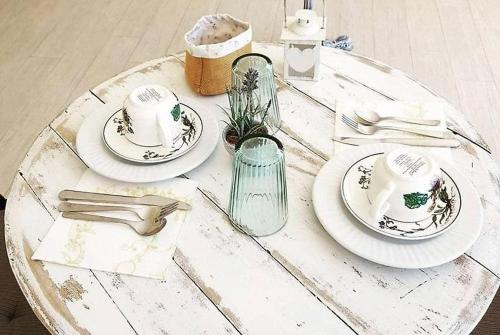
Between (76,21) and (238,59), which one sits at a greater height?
(238,59)

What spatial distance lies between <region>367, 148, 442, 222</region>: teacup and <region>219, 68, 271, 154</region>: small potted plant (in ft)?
0.80

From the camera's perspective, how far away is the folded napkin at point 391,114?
95 centimetres

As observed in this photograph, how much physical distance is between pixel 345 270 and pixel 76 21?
2165 mm

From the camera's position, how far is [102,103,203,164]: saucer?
91cm

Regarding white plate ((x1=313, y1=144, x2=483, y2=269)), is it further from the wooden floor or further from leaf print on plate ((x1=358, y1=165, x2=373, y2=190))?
the wooden floor

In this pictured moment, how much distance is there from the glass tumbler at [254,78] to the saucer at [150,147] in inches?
3.7

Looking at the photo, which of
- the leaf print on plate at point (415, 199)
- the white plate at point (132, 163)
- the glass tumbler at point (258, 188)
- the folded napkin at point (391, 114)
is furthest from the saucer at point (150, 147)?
the leaf print on plate at point (415, 199)

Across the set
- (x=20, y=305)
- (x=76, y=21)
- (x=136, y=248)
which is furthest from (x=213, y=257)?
(x=76, y=21)

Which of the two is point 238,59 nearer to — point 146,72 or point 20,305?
point 146,72

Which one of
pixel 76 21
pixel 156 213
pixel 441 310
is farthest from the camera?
pixel 76 21

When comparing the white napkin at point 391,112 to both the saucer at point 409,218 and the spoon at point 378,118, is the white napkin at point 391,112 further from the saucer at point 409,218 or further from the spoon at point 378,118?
the saucer at point 409,218

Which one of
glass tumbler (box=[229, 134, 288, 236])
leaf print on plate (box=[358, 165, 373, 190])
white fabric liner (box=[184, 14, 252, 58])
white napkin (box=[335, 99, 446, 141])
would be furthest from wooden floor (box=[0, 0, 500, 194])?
glass tumbler (box=[229, 134, 288, 236])

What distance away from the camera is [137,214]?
836 mm

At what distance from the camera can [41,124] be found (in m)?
1.96
